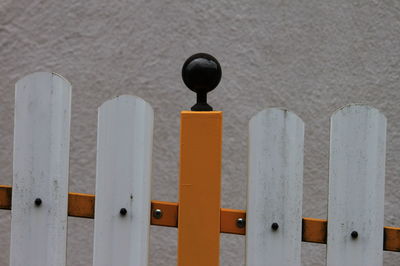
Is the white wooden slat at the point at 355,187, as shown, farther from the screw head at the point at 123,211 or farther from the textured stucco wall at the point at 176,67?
the textured stucco wall at the point at 176,67

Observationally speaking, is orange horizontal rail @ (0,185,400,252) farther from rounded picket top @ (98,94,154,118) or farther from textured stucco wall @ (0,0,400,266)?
textured stucco wall @ (0,0,400,266)

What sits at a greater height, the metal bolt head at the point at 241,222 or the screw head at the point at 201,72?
the screw head at the point at 201,72

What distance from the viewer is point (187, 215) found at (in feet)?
4.14

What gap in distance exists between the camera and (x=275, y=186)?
1.25 m

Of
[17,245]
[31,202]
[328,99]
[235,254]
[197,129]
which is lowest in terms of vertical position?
[235,254]

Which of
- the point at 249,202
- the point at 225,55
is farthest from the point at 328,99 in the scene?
the point at 249,202

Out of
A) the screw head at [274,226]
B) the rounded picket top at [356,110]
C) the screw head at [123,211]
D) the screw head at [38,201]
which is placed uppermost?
the rounded picket top at [356,110]

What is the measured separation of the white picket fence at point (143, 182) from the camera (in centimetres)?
124

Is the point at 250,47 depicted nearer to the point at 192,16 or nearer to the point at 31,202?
the point at 192,16

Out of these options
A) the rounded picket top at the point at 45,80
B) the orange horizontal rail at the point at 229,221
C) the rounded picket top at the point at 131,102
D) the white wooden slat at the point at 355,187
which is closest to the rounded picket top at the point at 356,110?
the white wooden slat at the point at 355,187

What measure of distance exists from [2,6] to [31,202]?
3.49 ft

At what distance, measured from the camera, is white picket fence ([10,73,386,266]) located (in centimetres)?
124

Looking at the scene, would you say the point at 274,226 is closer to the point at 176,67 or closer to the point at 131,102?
the point at 131,102

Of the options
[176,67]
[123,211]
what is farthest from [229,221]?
[176,67]
